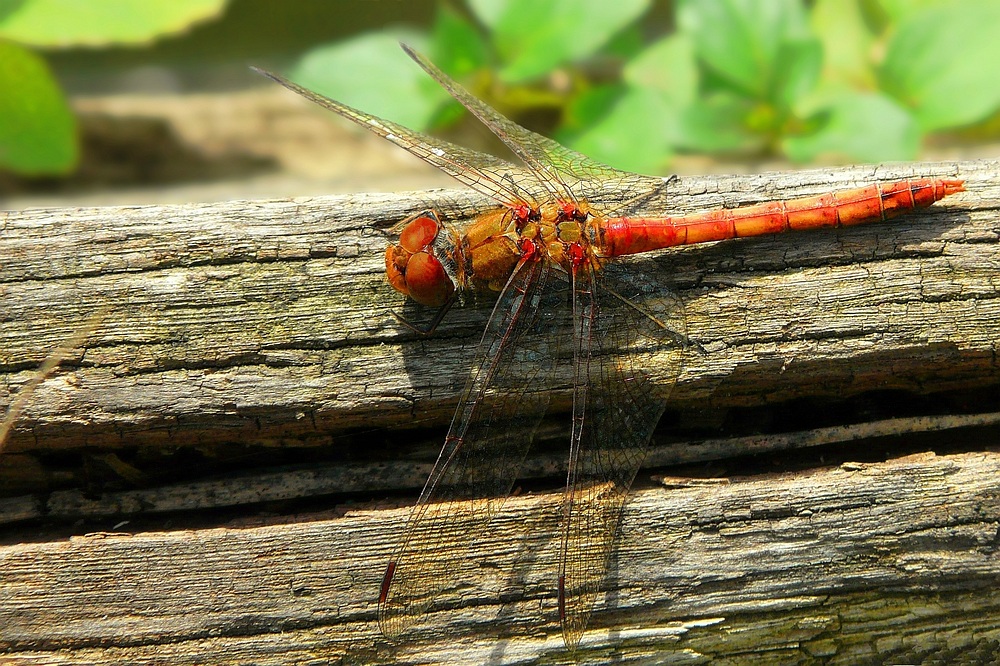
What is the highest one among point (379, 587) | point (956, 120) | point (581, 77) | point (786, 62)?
point (581, 77)

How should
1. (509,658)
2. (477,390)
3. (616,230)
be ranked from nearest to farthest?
(509,658) → (477,390) → (616,230)

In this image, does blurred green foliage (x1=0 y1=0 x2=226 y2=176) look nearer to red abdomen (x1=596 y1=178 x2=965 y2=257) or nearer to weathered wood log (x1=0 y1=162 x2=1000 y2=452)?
weathered wood log (x1=0 y1=162 x2=1000 y2=452)

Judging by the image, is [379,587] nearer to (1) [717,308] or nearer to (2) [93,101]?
(1) [717,308]

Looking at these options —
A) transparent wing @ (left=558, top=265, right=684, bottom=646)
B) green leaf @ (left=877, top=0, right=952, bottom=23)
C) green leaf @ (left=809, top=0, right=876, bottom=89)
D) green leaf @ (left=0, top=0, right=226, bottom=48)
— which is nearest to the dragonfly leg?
transparent wing @ (left=558, top=265, right=684, bottom=646)

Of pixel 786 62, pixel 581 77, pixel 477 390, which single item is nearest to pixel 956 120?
pixel 786 62

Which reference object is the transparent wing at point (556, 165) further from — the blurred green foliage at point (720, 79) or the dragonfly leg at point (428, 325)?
the blurred green foliage at point (720, 79)

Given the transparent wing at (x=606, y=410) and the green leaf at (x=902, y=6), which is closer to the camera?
the transparent wing at (x=606, y=410)

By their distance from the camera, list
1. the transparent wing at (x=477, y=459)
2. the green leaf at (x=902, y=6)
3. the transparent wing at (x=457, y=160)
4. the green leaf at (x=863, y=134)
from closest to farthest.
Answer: the transparent wing at (x=477, y=459) < the transparent wing at (x=457, y=160) < the green leaf at (x=863, y=134) < the green leaf at (x=902, y=6)

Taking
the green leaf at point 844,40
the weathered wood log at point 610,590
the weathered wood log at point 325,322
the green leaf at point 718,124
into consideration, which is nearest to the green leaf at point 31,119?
the weathered wood log at point 325,322

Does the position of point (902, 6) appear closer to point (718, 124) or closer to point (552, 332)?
point (718, 124)
